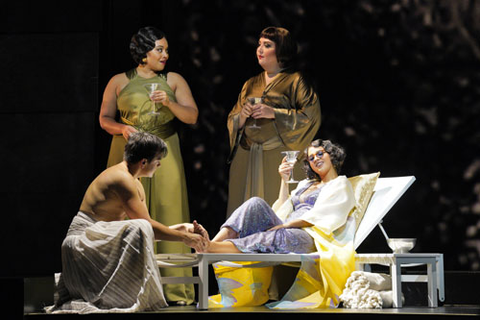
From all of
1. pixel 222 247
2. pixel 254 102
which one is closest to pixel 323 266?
pixel 222 247

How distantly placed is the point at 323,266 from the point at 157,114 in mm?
1828

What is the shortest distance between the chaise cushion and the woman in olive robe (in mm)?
728

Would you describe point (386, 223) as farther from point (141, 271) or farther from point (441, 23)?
point (141, 271)

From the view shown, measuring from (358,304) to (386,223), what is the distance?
61.3 inches

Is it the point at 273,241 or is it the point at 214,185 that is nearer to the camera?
the point at 273,241

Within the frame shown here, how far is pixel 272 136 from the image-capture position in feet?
18.1

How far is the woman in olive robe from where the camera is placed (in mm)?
5473

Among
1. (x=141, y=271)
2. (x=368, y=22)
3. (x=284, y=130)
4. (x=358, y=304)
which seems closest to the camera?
(x=141, y=271)

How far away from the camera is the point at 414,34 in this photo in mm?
5742

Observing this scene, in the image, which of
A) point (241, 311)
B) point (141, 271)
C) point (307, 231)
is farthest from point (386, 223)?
point (141, 271)

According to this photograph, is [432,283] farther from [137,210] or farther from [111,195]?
[111,195]

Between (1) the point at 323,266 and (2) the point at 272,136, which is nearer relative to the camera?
(1) the point at 323,266

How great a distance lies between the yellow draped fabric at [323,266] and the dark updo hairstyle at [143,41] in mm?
1839

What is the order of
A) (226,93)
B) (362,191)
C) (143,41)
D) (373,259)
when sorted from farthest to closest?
(226,93)
(143,41)
(362,191)
(373,259)
